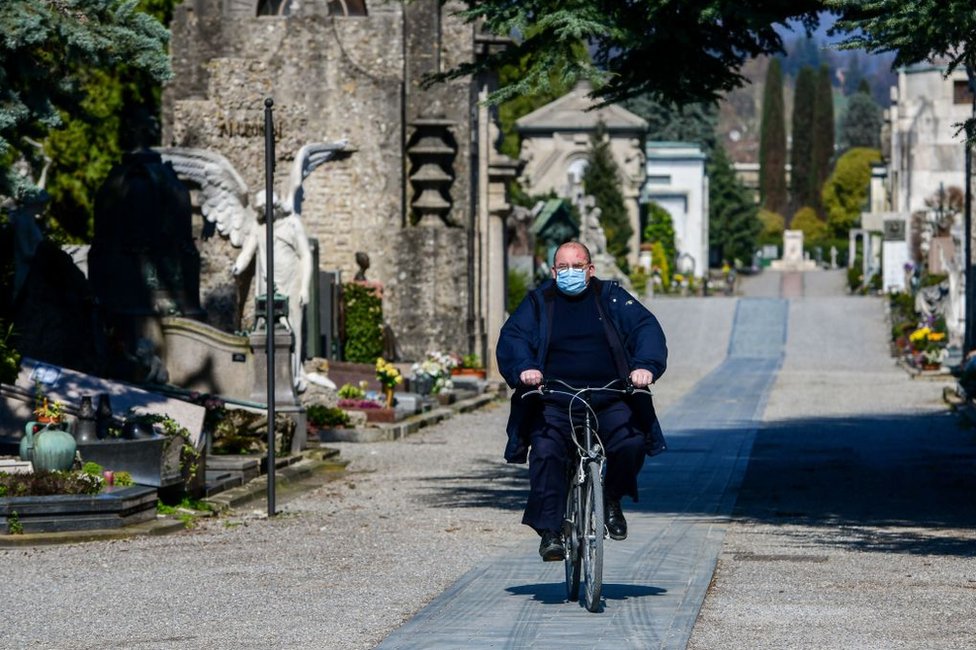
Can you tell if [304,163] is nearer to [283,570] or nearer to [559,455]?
[283,570]

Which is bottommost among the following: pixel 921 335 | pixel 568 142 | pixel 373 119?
pixel 921 335

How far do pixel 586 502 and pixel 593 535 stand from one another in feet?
0.58

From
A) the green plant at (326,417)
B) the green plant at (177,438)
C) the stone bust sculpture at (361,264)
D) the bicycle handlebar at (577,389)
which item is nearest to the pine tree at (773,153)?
Answer: the stone bust sculpture at (361,264)

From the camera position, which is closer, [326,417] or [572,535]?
[572,535]

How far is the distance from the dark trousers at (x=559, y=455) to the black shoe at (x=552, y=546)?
0.14ft

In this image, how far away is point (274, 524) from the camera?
14.1 meters

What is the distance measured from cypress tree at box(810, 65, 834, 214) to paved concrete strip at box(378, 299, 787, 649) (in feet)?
441

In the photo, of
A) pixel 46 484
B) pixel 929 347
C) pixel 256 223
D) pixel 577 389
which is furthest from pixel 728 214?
pixel 577 389

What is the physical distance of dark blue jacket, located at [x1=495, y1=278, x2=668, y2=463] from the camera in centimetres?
946

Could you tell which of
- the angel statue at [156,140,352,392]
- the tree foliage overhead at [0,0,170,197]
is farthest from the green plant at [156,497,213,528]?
the angel statue at [156,140,352,392]

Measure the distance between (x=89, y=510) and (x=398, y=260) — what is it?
72.0 ft

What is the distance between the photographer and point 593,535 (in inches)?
364

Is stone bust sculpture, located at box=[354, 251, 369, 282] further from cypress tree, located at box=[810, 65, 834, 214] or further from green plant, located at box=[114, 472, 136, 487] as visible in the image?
cypress tree, located at box=[810, 65, 834, 214]

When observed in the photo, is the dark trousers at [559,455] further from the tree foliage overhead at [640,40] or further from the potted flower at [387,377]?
the potted flower at [387,377]
